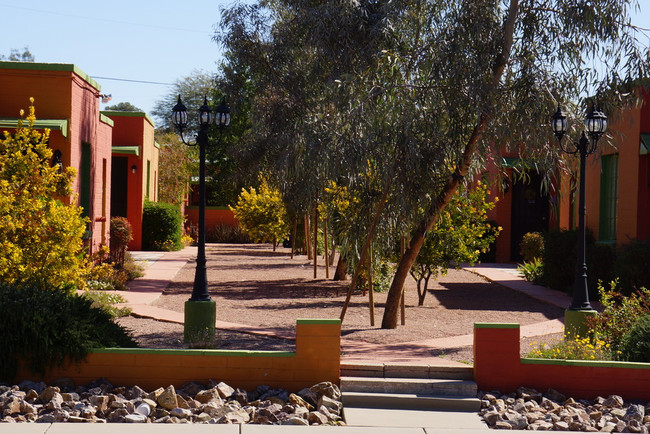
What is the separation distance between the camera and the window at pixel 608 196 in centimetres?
1784

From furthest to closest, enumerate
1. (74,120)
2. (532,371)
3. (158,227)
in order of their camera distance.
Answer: (158,227) → (74,120) → (532,371)

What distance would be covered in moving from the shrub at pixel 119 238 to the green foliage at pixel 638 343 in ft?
43.7

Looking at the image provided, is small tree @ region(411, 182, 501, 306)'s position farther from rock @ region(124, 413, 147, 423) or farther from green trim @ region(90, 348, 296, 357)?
rock @ region(124, 413, 147, 423)

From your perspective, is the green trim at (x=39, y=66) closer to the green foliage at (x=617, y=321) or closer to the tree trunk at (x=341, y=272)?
the tree trunk at (x=341, y=272)

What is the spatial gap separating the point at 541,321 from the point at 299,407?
23.0 ft

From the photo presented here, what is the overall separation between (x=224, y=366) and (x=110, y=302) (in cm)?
627

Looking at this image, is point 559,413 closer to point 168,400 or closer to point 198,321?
point 168,400

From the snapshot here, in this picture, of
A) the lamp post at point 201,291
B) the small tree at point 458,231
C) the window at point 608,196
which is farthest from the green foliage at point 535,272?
the lamp post at point 201,291

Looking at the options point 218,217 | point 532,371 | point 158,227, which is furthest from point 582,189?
→ point 218,217

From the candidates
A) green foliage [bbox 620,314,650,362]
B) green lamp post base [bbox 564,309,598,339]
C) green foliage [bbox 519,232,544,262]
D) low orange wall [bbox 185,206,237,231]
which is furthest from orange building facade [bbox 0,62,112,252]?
low orange wall [bbox 185,206,237,231]

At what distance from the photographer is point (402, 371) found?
866 centimetres

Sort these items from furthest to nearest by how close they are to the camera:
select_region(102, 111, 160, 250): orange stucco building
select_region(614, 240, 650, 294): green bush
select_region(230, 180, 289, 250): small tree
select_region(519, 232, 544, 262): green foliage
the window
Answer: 1. select_region(230, 180, 289, 250): small tree
2. select_region(102, 111, 160, 250): orange stucco building
3. select_region(519, 232, 544, 262): green foliage
4. the window
5. select_region(614, 240, 650, 294): green bush

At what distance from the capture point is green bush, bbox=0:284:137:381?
27.0 feet

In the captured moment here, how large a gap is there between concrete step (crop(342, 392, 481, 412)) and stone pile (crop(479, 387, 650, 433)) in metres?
0.17
